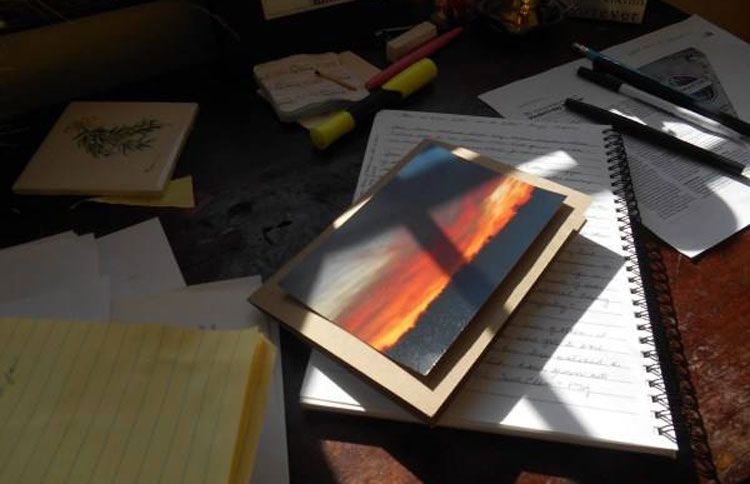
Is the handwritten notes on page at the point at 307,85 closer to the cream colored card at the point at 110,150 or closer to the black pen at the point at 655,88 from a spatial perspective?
the cream colored card at the point at 110,150

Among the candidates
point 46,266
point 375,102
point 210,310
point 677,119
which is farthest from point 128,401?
point 677,119

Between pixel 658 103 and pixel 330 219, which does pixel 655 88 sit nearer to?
pixel 658 103

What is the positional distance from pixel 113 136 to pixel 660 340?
2.01 feet

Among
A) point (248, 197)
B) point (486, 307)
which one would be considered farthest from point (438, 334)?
point (248, 197)

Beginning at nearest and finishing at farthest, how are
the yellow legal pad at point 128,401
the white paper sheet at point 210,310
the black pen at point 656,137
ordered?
the yellow legal pad at point 128,401 → the white paper sheet at point 210,310 → the black pen at point 656,137

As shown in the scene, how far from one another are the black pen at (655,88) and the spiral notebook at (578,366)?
16 centimetres

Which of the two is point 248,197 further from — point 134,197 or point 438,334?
point 438,334

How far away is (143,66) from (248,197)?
1.14ft

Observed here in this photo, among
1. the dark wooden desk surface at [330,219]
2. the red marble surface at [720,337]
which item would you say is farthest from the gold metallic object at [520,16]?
the red marble surface at [720,337]

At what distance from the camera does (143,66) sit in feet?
2.69

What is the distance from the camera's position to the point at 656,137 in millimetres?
645

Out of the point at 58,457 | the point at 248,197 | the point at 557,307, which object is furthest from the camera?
the point at 248,197

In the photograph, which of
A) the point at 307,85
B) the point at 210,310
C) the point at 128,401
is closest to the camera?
the point at 128,401

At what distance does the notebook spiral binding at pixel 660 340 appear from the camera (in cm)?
41
